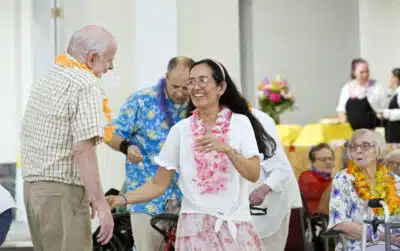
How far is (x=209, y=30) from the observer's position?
8008 mm

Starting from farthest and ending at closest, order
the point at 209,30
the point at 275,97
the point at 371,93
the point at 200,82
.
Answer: the point at 371,93 < the point at 275,97 < the point at 209,30 < the point at 200,82

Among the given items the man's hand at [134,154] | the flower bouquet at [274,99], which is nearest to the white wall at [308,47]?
the flower bouquet at [274,99]

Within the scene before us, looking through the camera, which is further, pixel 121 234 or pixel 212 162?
pixel 121 234

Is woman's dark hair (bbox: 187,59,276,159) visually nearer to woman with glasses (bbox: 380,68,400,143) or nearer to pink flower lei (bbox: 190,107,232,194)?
pink flower lei (bbox: 190,107,232,194)

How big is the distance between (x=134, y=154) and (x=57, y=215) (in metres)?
1.29

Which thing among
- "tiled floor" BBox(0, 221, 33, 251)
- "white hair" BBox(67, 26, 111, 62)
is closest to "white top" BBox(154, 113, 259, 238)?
"white hair" BBox(67, 26, 111, 62)

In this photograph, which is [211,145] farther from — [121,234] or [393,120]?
[393,120]

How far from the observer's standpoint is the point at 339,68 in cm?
1781

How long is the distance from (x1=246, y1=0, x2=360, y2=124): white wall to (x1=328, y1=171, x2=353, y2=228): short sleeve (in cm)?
1222

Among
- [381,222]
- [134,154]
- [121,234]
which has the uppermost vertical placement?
[134,154]

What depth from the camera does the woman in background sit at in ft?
42.5

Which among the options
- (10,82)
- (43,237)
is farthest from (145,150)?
(10,82)

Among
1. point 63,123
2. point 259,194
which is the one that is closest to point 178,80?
point 259,194

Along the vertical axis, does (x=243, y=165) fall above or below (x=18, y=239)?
above
